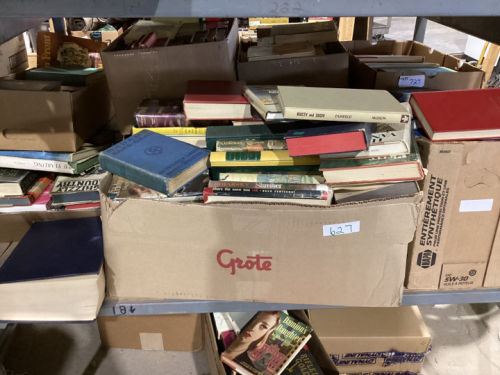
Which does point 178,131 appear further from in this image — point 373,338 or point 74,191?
point 373,338

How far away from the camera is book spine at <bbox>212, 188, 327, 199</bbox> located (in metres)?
0.84

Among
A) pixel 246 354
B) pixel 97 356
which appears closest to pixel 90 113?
pixel 246 354

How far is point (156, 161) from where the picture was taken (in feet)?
2.85

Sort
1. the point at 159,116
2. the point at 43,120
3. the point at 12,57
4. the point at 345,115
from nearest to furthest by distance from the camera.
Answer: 1. the point at 345,115
2. the point at 159,116
3. the point at 43,120
4. the point at 12,57

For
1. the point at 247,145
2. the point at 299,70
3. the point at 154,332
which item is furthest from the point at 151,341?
the point at 299,70

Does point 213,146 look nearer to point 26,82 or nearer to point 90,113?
point 90,113

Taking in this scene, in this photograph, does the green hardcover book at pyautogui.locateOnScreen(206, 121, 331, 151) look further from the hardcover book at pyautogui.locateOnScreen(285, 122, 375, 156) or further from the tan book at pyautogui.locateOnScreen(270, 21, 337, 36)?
the tan book at pyautogui.locateOnScreen(270, 21, 337, 36)

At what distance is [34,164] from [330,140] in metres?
0.87

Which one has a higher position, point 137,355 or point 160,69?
point 160,69

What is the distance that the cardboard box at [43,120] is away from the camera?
3.59 ft

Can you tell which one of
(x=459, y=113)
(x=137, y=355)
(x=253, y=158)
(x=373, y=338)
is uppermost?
(x=459, y=113)

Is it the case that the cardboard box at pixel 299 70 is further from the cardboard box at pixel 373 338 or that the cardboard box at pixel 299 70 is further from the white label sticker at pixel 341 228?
the cardboard box at pixel 373 338

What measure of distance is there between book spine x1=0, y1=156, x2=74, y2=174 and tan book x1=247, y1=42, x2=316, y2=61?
2.14ft

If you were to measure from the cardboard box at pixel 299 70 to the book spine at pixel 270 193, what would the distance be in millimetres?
508
